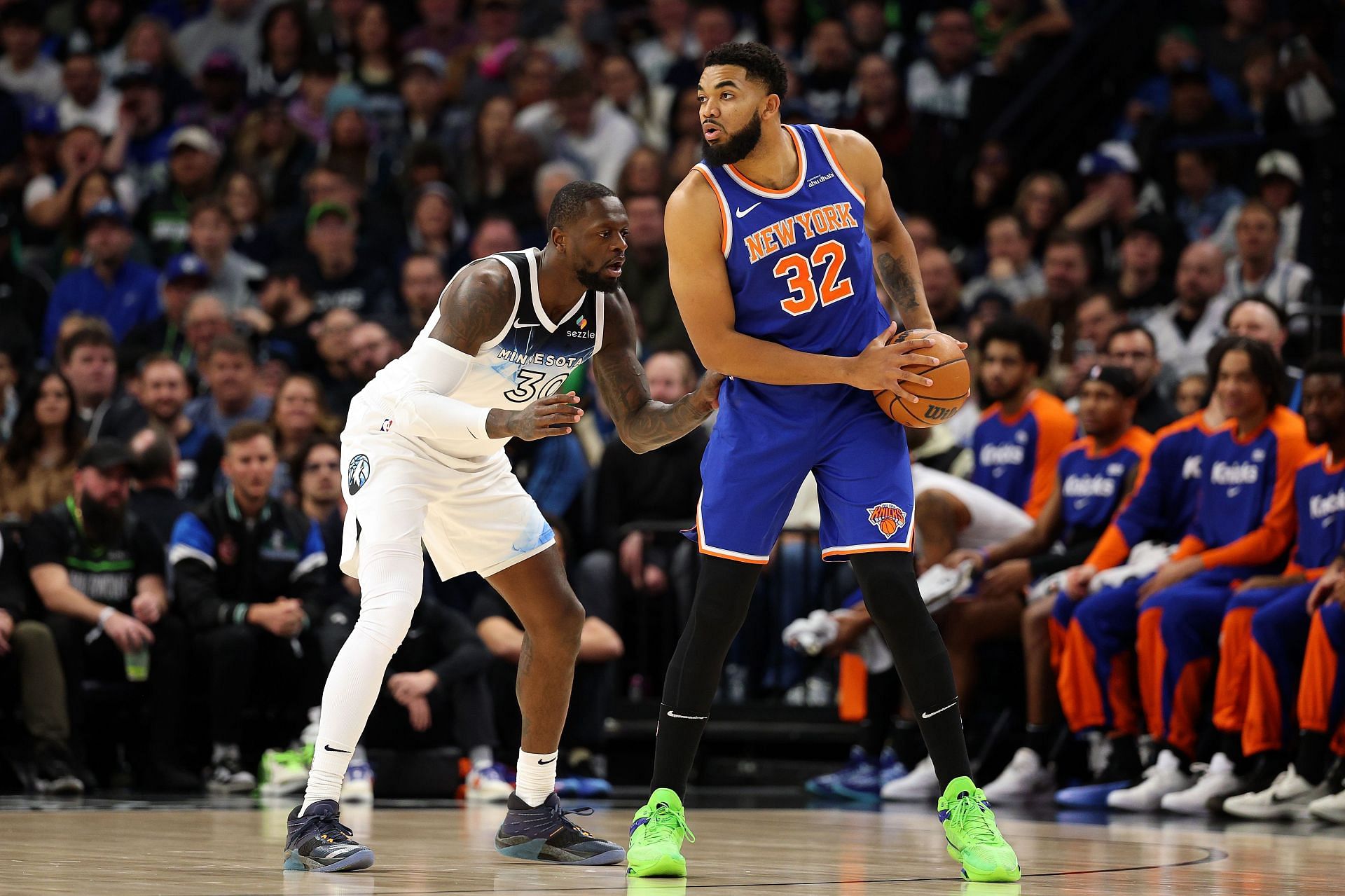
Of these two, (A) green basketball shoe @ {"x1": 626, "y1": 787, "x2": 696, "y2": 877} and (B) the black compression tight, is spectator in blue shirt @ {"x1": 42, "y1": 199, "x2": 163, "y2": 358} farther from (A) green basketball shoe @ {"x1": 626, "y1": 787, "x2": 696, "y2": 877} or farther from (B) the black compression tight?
(A) green basketball shoe @ {"x1": 626, "y1": 787, "x2": 696, "y2": 877}

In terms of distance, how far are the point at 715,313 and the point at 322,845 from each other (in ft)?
5.60

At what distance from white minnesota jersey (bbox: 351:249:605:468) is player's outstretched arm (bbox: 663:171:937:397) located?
55 cm

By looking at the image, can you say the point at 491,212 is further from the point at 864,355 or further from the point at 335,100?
the point at 864,355

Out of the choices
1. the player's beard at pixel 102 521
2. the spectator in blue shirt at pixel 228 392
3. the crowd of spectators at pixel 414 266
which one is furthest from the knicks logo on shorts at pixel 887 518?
the spectator in blue shirt at pixel 228 392

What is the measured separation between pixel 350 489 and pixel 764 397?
3.99 ft

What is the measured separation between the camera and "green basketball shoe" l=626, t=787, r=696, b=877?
4551 mm

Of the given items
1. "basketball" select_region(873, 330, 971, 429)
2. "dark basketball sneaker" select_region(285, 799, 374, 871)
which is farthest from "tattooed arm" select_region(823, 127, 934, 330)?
"dark basketball sneaker" select_region(285, 799, 374, 871)

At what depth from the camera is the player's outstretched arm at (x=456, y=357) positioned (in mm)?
4852

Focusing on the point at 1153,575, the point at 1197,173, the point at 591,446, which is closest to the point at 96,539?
the point at 591,446

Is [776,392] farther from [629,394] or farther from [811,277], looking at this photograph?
[629,394]

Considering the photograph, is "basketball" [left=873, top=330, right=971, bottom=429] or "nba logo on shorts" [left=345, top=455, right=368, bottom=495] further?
"nba logo on shorts" [left=345, top=455, right=368, bottom=495]

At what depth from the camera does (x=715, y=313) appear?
15.4 feet

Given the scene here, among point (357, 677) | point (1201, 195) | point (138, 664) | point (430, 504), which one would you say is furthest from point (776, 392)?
point (1201, 195)

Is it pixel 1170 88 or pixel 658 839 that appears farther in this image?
pixel 1170 88
